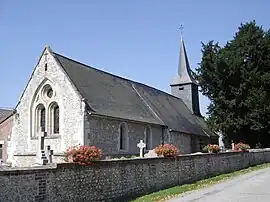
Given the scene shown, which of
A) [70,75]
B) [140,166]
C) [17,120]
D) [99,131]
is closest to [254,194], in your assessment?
[140,166]

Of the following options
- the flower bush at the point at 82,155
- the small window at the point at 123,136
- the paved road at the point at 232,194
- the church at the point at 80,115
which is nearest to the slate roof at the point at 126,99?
the church at the point at 80,115

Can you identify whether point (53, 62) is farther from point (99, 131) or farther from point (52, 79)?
point (99, 131)

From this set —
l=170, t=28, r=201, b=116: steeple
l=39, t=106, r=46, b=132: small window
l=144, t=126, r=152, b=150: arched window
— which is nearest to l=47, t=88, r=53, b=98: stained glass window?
l=39, t=106, r=46, b=132: small window

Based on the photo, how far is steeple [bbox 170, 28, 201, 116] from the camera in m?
50.8

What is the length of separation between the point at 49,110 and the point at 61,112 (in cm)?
170

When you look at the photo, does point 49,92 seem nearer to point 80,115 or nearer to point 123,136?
point 80,115

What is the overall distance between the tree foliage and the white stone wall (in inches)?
728

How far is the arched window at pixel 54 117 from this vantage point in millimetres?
28750

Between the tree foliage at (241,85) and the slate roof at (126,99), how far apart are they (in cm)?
363

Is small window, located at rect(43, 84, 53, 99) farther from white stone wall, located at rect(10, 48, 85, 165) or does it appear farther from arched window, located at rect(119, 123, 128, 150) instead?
arched window, located at rect(119, 123, 128, 150)

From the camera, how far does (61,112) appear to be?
91.1ft

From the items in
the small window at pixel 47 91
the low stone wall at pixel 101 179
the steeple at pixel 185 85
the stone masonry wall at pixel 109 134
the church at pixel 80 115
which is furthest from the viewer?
the steeple at pixel 185 85

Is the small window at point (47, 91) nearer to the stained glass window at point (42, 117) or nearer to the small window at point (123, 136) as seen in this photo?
the stained glass window at point (42, 117)

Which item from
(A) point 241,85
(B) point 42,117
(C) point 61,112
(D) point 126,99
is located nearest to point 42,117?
(B) point 42,117
